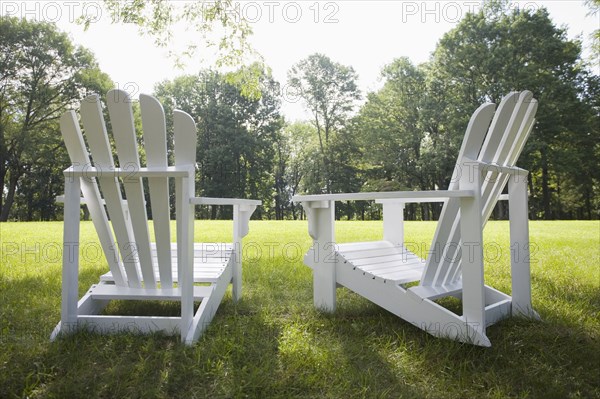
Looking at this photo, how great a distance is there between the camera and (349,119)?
27016mm

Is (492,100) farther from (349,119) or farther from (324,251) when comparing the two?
(324,251)

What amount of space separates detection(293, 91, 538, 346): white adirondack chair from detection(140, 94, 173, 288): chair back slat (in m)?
0.93

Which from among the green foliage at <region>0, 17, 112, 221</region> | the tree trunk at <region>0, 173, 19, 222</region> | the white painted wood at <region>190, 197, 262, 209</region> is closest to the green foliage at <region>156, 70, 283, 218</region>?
the green foliage at <region>0, 17, 112, 221</region>

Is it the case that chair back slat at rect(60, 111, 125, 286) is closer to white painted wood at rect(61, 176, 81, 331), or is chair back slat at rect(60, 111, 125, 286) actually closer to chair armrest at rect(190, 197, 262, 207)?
white painted wood at rect(61, 176, 81, 331)

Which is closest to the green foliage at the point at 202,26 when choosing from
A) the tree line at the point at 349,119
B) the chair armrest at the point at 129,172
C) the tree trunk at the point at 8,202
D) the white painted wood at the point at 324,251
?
the white painted wood at the point at 324,251

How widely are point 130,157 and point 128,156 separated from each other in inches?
0.5

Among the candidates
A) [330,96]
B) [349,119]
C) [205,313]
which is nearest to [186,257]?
[205,313]

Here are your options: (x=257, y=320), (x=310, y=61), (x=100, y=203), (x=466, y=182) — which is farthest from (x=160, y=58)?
(x=310, y=61)

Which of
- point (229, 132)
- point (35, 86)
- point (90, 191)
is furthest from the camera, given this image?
point (229, 132)

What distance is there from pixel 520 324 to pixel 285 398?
1724mm

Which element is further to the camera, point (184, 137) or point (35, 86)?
point (35, 86)

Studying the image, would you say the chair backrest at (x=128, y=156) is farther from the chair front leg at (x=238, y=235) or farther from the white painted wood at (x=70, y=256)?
the chair front leg at (x=238, y=235)

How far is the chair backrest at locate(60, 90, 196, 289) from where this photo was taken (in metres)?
2.15

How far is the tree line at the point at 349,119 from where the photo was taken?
66.5 ft
